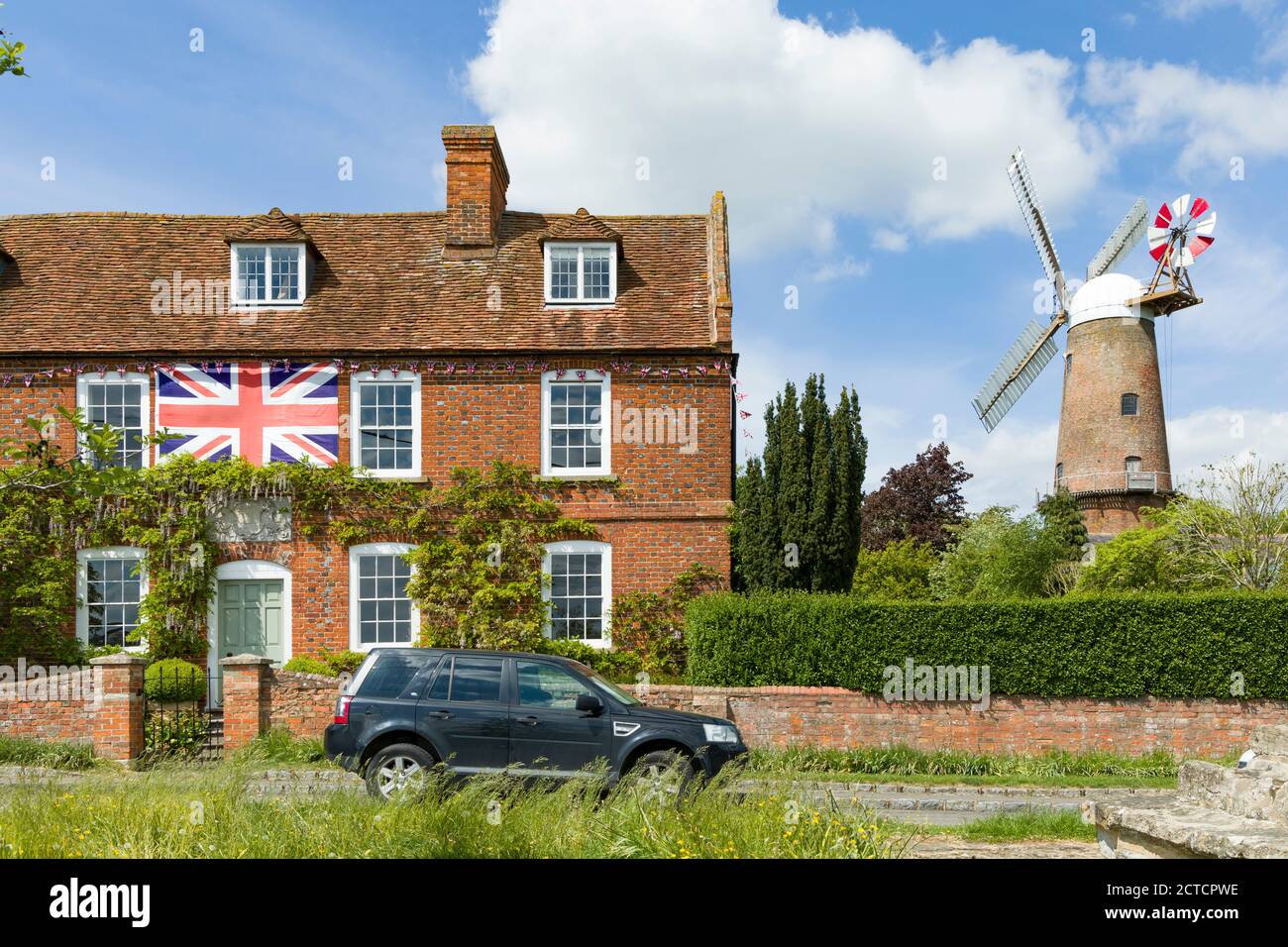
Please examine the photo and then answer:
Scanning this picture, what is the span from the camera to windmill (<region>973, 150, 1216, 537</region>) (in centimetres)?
3931

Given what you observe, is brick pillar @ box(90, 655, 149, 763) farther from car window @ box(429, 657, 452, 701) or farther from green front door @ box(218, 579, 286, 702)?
car window @ box(429, 657, 452, 701)

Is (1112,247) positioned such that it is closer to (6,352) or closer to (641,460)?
(641,460)

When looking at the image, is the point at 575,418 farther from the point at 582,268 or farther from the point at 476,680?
the point at 476,680

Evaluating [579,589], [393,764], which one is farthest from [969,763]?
[393,764]

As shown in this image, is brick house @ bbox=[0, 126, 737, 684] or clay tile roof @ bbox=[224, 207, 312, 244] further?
clay tile roof @ bbox=[224, 207, 312, 244]

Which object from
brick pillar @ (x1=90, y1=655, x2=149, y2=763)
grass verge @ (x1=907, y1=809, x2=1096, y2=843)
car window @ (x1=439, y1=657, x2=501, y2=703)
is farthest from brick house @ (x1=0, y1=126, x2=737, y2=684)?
grass verge @ (x1=907, y1=809, x2=1096, y2=843)

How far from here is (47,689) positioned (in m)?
15.1

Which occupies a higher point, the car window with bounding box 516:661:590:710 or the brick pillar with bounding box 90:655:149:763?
the car window with bounding box 516:661:590:710

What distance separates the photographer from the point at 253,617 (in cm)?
1903

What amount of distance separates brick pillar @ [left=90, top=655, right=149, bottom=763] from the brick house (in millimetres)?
4061

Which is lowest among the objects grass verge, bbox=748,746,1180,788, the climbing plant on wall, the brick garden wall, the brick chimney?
grass verge, bbox=748,746,1180,788

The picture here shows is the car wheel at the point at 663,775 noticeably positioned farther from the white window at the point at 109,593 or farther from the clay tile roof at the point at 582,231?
the clay tile roof at the point at 582,231

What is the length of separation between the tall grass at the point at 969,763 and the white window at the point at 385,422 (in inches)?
365

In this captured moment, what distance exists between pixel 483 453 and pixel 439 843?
14.0 metres
